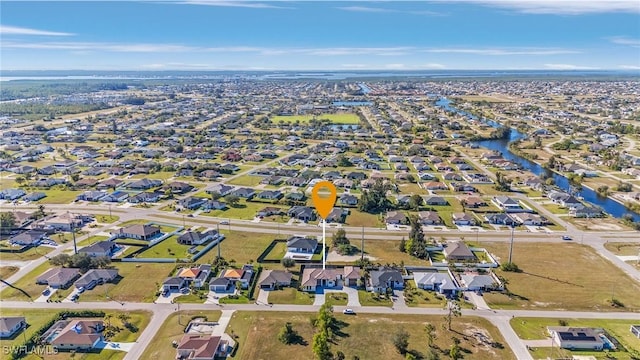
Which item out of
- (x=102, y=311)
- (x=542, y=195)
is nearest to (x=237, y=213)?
(x=102, y=311)

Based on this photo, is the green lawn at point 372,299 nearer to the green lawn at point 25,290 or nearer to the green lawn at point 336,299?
the green lawn at point 336,299

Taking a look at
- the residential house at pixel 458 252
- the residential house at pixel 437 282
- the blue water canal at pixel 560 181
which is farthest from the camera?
the blue water canal at pixel 560 181

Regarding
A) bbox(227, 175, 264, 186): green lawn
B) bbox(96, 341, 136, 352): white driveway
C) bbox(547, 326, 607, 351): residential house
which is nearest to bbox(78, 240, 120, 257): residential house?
bbox(96, 341, 136, 352): white driveway

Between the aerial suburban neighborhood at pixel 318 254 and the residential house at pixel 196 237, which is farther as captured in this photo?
the residential house at pixel 196 237

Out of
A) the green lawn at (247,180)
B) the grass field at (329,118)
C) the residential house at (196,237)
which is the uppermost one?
the grass field at (329,118)

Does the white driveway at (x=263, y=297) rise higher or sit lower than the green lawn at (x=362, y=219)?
lower

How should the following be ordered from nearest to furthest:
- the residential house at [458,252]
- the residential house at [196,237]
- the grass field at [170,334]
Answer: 1. the grass field at [170,334]
2. the residential house at [458,252]
3. the residential house at [196,237]

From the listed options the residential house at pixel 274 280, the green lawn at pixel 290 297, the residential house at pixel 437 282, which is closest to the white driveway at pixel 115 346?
the green lawn at pixel 290 297

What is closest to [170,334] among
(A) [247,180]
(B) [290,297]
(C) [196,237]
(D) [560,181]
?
(B) [290,297]
